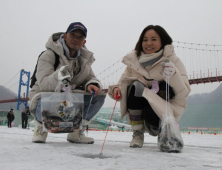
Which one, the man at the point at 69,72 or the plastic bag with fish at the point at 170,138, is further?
the man at the point at 69,72

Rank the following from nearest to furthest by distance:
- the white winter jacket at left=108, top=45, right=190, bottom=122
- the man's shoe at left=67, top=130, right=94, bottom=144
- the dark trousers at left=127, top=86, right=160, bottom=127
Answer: the white winter jacket at left=108, top=45, right=190, bottom=122
the dark trousers at left=127, top=86, right=160, bottom=127
the man's shoe at left=67, top=130, right=94, bottom=144

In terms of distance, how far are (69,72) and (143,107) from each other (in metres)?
0.55

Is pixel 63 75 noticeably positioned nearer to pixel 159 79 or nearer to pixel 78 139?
pixel 78 139

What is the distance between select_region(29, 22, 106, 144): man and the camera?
1.37m

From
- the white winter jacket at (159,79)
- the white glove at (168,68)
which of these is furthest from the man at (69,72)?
the white glove at (168,68)

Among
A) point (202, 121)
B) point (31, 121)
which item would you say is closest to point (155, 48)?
point (31, 121)

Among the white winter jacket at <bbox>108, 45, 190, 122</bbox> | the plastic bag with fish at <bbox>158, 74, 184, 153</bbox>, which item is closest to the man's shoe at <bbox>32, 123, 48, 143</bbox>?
the white winter jacket at <bbox>108, 45, 190, 122</bbox>

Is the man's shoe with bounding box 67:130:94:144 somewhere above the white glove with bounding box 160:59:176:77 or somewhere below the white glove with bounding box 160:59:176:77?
below

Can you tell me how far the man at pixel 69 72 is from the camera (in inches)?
54.0

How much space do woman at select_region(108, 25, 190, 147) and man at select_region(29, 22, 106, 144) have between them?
20cm

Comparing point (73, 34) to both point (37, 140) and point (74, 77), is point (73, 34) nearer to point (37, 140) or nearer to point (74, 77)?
point (74, 77)

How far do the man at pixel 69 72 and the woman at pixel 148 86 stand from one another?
0.65ft

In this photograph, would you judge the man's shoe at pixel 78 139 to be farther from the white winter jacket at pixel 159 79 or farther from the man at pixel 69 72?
the white winter jacket at pixel 159 79

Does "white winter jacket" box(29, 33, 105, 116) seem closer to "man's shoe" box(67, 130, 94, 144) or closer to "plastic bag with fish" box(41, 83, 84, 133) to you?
"plastic bag with fish" box(41, 83, 84, 133)
